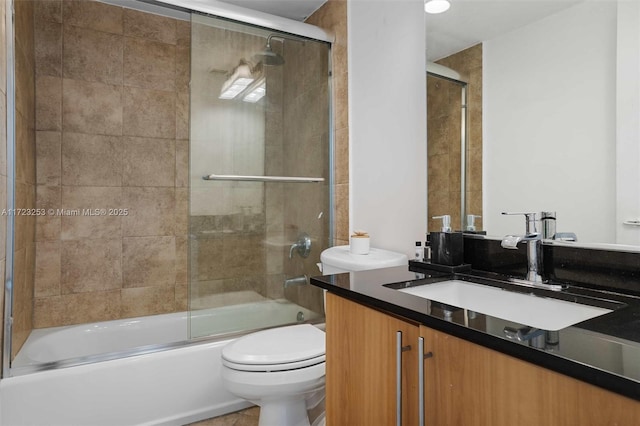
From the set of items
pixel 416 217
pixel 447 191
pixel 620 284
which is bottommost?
pixel 620 284

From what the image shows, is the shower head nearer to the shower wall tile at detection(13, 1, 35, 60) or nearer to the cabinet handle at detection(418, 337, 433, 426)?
the shower wall tile at detection(13, 1, 35, 60)

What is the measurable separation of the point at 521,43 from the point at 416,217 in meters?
0.79

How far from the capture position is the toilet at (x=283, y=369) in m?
1.49

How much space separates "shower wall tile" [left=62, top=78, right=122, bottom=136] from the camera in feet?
7.82

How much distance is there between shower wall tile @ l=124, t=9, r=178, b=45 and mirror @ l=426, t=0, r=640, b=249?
2.03 m

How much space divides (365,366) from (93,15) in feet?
8.78

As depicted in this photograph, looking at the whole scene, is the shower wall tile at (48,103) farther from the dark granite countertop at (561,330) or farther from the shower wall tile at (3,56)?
the dark granite countertop at (561,330)

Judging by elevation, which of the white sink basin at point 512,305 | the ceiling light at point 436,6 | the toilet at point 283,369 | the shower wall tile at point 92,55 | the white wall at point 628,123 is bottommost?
the toilet at point 283,369

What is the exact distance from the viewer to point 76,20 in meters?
2.41

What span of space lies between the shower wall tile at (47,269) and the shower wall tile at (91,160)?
0.40 metres

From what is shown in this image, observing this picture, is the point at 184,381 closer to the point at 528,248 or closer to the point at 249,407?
the point at 249,407

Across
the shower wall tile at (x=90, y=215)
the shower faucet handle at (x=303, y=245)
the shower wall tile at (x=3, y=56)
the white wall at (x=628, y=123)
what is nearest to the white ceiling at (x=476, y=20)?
the white wall at (x=628, y=123)

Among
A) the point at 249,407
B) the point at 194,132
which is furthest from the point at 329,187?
the point at 249,407

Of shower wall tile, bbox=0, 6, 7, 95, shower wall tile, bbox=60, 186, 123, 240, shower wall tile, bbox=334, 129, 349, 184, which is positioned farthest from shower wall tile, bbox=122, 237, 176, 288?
shower wall tile, bbox=334, 129, 349, 184
